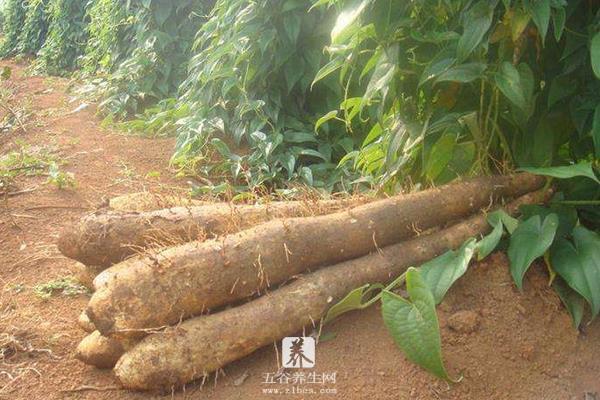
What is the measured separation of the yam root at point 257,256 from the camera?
1466 millimetres

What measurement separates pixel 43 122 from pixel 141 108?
753mm

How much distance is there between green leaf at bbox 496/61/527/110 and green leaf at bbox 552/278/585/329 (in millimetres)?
483

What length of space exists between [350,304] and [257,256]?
0.90 ft

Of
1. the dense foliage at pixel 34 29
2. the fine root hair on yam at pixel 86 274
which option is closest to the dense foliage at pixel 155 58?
the fine root hair on yam at pixel 86 274

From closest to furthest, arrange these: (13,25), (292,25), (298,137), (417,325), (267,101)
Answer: (417,325) < (292,25) < (298,137) < (267,101) < (13,25)

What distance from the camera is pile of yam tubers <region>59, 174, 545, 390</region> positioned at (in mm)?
1456

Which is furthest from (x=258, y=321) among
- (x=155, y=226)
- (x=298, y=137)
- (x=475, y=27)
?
(x=298, y=137)

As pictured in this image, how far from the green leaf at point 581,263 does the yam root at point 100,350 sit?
3.74 ft

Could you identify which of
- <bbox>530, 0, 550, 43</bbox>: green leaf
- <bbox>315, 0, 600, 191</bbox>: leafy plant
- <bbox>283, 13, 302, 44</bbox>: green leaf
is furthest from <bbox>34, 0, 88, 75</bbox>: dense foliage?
<bbox>530, 0, 550, 43</bbox>: green leaf

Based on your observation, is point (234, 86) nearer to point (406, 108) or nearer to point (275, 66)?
point (275, 66)

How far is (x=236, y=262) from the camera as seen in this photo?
5.08 feet

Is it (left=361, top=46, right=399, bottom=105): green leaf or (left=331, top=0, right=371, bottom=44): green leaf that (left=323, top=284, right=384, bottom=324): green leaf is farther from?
(left=331, top=0, right=371, bottom=44): green leaf

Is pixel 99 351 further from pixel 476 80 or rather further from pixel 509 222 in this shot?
pixel 476 80

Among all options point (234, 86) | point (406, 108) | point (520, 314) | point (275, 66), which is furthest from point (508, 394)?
point (234, 86)
